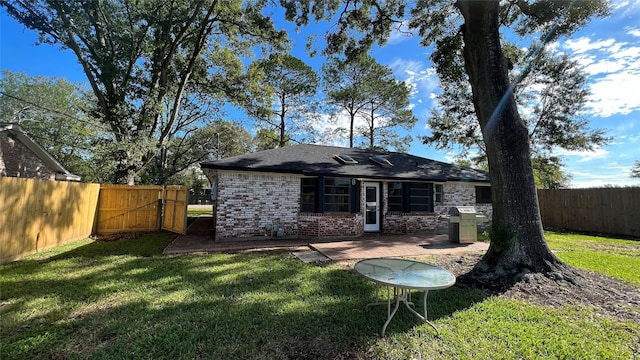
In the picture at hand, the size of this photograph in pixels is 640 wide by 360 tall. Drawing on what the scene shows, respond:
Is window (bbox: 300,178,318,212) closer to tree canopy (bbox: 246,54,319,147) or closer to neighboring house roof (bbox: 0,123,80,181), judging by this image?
tree canopy (bbox: 246,54,319,147)

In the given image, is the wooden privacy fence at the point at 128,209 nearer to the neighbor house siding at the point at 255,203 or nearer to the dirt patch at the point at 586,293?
the neighbor house siding at the point at 255,203

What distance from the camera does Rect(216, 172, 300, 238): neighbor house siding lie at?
913cm

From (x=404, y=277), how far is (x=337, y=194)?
22.7 feet

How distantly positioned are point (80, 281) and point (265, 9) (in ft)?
48.3

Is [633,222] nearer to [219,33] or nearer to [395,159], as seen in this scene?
[395,159]

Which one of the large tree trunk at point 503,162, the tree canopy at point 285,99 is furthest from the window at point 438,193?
the tree canopy at point 285,99

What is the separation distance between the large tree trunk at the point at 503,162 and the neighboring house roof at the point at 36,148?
18052 mm

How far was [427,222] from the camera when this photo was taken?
37.9 feet

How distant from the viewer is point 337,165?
1092 centimetres

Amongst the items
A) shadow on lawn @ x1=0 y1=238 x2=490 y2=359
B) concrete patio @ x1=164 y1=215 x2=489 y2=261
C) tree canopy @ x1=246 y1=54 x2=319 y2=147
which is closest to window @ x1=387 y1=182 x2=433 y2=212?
concrete patio @ x1=164 y1=215 x2=489 y2=261

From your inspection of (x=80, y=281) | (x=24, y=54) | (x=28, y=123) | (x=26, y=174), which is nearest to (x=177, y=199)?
(x=80, y=281)

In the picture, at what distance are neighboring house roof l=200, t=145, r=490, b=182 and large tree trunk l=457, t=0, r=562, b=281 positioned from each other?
5111mm

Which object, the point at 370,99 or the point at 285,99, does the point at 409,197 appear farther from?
the point at 285,99

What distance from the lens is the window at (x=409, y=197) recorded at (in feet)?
37.2
